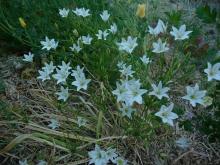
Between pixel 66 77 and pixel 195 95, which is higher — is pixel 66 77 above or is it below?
above

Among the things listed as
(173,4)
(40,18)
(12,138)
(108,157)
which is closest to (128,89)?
(108,157)

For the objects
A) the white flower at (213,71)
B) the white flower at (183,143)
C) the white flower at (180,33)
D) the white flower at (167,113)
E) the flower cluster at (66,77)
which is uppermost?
the white flower at (180,33)

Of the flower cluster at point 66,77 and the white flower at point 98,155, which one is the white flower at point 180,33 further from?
the white flower at point 98,155

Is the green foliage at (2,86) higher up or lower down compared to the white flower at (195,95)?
higher up

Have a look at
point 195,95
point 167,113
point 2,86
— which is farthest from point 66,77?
point 2,86

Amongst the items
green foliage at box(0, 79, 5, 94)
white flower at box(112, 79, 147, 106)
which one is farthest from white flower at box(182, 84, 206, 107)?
green foliage at box(0, 79, 5, 94)

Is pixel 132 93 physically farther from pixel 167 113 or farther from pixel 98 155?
pixel 98 155

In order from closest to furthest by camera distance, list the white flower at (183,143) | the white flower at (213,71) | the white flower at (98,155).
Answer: the white flower at (213,71) → the white flower at (98,155) → the white flower at (183,143)

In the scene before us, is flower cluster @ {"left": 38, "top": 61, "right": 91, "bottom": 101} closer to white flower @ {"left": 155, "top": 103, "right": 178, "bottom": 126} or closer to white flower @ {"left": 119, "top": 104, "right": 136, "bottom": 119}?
white flower @ {"left": 119, "top": 104, "right": 136, "bottom": 119}

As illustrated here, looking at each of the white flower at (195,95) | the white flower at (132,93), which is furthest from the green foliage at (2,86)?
the white flower at (195,95)

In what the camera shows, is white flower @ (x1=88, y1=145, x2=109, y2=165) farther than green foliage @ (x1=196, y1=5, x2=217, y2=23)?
Yes

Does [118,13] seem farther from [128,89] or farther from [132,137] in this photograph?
[128,89]
